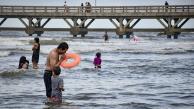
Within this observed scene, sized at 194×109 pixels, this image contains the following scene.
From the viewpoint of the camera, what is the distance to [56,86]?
836 centimetres

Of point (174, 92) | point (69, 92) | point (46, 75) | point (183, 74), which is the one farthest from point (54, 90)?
point (183, 74)

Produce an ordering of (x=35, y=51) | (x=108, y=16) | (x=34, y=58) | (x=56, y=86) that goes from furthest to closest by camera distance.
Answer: (x=108, y=16)
(x=34, y=58)
(x=35, y=51)
(x=56, y=86)

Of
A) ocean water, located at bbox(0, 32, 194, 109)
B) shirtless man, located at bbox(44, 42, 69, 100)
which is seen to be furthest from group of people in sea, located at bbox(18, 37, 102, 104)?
ocean water, located at bbox(0, 32, 194, 109)

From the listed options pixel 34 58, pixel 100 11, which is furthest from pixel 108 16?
pixel 34 58

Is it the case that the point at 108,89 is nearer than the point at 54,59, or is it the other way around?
the point at 54,59

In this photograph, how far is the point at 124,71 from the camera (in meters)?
15.0

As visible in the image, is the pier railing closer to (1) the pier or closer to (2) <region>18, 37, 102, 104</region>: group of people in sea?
(1) the pier

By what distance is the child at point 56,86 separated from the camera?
826 cm

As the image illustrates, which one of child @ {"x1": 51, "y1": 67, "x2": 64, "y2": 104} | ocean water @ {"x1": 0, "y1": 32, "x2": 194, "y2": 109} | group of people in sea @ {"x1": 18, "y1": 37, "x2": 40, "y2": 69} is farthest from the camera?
group of people in sea @ {"x1": 18, "y1": 37, "x2": 40, "y2": 69}

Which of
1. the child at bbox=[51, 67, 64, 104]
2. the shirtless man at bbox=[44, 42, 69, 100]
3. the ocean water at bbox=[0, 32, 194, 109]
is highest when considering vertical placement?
the shirtless man at bbox=[44, 42, 69, 100]

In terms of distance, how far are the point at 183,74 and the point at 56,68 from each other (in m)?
6.40

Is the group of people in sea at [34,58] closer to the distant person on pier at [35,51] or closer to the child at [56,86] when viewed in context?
the distant person on pier at [35,51]

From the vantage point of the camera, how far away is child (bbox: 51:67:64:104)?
325 inches

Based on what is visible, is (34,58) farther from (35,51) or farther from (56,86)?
(56,86)
